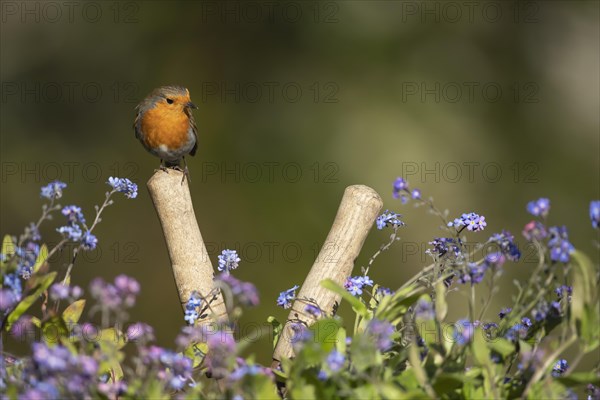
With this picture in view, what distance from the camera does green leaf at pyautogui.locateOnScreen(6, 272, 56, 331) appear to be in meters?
1.48

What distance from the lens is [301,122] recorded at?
476cm

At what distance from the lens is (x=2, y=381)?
54.4 inches

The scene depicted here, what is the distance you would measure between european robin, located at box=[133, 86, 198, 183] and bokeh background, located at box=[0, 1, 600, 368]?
3.31ft

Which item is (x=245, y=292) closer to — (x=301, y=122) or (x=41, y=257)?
(x=41, y=257)

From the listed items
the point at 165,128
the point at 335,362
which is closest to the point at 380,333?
the point at 335,362

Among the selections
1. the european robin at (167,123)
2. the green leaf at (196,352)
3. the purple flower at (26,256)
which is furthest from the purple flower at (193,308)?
the european robin at (167,123)

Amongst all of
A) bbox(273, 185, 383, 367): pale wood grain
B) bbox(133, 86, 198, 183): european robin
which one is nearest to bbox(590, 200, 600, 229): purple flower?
bbox(273, 185, 383, 367): pale wood grain

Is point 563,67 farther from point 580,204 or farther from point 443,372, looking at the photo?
point 443,372

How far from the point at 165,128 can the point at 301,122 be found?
1327 millimetres

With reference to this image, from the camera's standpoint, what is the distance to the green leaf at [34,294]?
4.85 feet

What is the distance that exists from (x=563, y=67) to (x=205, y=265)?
12.5ft

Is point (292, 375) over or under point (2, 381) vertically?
over

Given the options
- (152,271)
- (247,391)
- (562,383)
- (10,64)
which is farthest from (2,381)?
→ (10,64)

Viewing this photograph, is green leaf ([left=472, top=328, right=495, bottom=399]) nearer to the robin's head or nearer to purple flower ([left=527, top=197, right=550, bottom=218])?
purple flower ([left=527, top=197, right=550, bottom=218])
